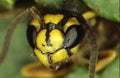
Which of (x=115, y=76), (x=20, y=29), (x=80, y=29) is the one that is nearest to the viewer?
(x=80, y=29)

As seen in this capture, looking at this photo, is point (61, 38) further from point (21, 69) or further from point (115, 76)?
point (21, 69)

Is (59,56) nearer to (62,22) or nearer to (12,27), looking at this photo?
(62,22)

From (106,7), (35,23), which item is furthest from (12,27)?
(106,7)

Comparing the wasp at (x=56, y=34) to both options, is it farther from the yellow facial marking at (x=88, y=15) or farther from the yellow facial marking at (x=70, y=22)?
the yellow facial marking at (x=88, y=15)

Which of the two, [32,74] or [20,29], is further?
[20,29]

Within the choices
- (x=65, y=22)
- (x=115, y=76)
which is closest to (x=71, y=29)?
(x=65, y=22)

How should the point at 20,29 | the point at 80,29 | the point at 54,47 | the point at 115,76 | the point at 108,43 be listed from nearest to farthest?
the point at 54,47
the point at 80,29
the point at 115,76
the point at 108,43
the point at 20,29

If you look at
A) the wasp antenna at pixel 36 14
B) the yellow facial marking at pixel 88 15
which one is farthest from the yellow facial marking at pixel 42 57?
the yellow facial marking at pixel 88 15
